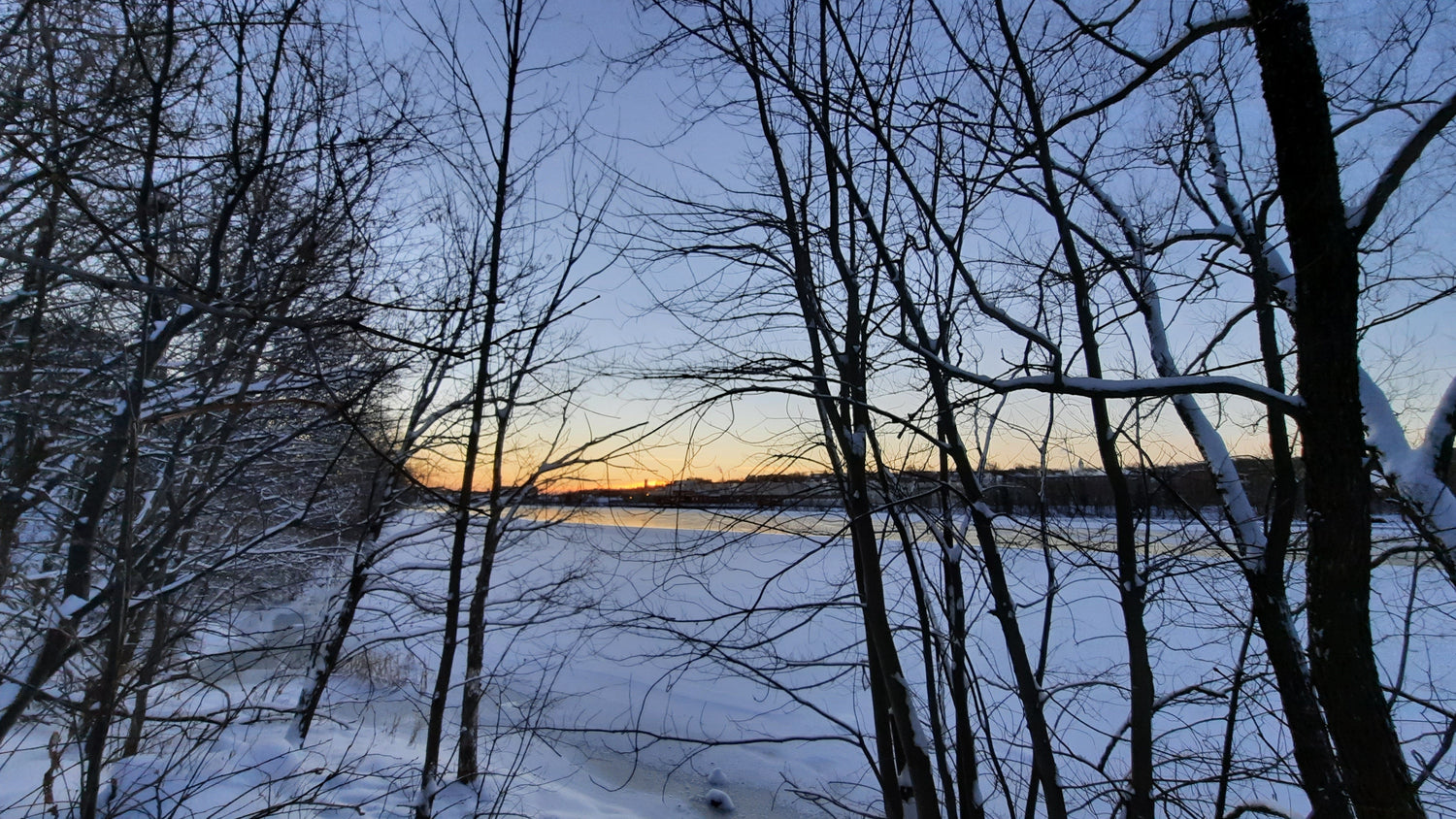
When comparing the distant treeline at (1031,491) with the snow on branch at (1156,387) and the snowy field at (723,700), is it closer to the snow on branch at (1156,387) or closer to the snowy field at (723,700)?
the snowy field at (723,700)

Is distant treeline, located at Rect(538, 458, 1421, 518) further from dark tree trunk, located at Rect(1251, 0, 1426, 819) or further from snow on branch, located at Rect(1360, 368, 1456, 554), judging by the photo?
dark tree trunk, located at Rect(1251, 0, 1426, 819)

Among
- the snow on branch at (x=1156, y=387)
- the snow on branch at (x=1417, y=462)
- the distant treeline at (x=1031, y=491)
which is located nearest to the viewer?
the snow on branch at (x=1156, y=387)

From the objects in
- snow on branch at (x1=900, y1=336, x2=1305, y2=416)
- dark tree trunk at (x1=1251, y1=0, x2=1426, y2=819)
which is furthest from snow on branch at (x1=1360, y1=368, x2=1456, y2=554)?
snow on branch at (x1=900, y1=336, x2=1305, y2=416)

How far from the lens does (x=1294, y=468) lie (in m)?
4.80

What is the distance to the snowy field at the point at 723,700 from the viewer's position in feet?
13.2

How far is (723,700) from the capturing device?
13.9 metres

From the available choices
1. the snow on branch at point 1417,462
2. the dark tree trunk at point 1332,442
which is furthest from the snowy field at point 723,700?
the dark tree trunk at point 1332,442

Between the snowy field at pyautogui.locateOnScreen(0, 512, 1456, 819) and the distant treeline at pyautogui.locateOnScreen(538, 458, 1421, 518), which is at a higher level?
the distant treeline at pyautogui.locateOnScreen(538, 458, 1421, 518)

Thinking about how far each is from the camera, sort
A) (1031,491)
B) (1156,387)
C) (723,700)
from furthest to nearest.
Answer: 1. (723,700)
2. (1031,491)
3. (1156,387)

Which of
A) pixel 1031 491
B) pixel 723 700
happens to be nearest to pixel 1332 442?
pixel 1031 491

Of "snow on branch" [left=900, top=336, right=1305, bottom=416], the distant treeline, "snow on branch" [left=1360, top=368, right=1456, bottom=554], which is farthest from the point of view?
the distant treeline

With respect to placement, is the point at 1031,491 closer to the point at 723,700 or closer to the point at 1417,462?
the point at 1417,462

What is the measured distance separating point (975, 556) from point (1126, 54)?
9.41 ft

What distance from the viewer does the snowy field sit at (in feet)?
13.2
